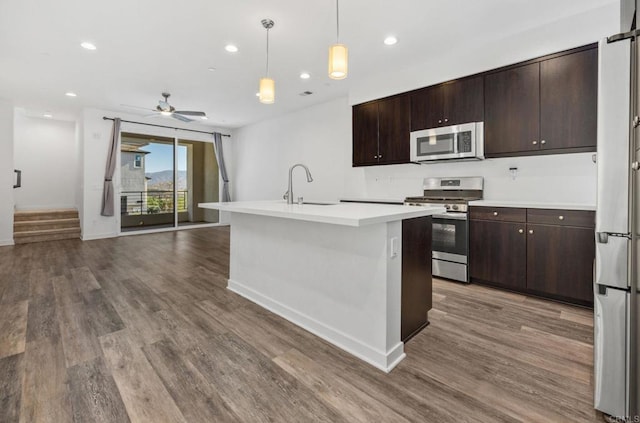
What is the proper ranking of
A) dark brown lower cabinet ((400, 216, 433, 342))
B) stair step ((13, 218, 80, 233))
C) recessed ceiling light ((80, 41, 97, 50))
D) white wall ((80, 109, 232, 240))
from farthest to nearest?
white wall ((80, 109, 232, 240)) → stair step ((13, 218, 80, 233)) → recessed ceiling light ((80, 41, 97, 50)) → dark brown lower cabinet ((400, 216, 433, 342))

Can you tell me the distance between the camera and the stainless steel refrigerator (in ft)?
4.38

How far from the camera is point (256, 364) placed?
1.89m

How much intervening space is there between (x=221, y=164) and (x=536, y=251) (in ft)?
25.2

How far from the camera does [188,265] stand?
429cm

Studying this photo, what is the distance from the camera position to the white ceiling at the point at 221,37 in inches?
112

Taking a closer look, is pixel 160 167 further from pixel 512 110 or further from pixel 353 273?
pixel 512 110

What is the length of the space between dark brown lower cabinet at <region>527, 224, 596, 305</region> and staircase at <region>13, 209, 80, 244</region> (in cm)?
847

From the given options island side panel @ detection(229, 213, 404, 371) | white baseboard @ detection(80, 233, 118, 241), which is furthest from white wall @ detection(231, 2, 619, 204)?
white baseboard @ detection(80, 233, 118, 241)

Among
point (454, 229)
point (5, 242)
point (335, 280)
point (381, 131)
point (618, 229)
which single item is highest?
point (381, 131)

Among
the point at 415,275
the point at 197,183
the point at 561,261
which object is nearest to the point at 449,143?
the point at 561,261

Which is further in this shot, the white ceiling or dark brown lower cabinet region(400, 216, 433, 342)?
the white ceiling

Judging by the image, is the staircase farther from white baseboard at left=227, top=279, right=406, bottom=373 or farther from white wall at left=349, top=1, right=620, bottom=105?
white wall at left=349, top=1, right=620, bottom=105

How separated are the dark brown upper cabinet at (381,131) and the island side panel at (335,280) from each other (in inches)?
95.5

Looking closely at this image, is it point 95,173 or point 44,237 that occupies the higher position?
point 95,173
